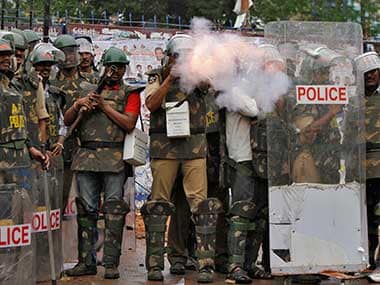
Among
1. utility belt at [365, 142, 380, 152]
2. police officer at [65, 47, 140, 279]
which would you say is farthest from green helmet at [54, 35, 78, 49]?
utility belt at [365, 142, 380, 152]

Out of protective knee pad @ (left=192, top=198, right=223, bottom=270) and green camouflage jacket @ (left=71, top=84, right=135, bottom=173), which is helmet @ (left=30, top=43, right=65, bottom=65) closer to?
green camouflage jacket @ (left=71, top=84, right=135, bottom=173)

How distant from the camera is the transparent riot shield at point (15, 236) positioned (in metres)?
6.82

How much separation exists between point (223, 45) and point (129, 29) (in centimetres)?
459

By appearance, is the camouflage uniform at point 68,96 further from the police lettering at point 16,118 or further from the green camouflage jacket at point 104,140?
the police lettering at point 16,118

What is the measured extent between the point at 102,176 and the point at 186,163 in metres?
0.80

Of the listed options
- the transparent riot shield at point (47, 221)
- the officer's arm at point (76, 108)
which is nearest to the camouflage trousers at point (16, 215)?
the transparent riot shield at point (47, 221)

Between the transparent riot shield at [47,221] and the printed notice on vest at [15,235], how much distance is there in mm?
502

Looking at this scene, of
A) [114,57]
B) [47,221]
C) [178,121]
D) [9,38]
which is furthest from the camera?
[114,57]

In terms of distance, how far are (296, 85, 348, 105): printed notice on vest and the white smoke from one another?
1.15 feet

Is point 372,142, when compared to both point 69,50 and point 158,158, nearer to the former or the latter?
point 158,158

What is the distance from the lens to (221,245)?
27.9 ft

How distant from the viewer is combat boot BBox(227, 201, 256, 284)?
7.86 metres


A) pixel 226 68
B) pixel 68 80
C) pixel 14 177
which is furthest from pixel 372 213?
pixel 14 177

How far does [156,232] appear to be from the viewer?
7906 millimetres
